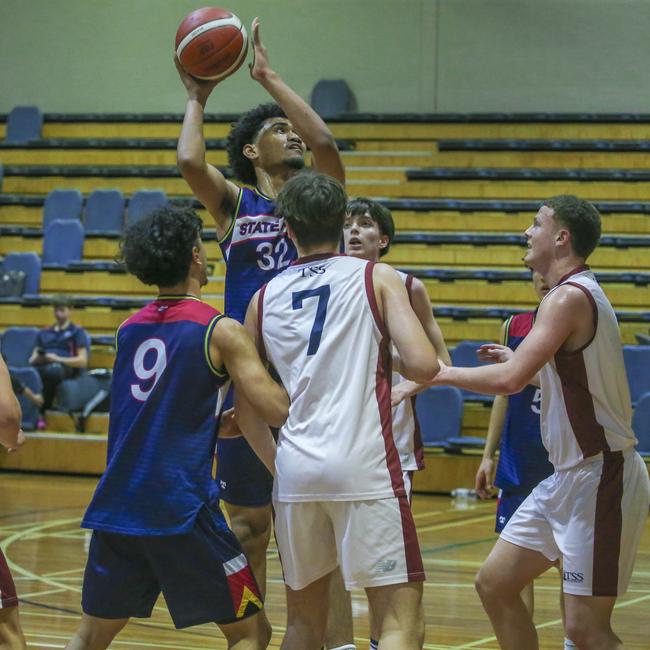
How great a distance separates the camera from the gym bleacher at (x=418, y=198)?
1193cm

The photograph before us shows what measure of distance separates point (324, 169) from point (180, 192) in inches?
429

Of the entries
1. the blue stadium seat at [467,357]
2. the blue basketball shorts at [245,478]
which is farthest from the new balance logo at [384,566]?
the blue stadium seat at [467,357]

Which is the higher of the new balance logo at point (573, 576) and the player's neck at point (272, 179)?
the player's neck at point (272, 179)

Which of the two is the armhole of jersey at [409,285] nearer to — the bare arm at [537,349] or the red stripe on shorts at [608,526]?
the bare arm at [537,349]

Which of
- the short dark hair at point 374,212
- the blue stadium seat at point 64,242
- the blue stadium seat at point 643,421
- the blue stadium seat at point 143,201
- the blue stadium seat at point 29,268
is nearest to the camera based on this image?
the short dark hair at point 374,212

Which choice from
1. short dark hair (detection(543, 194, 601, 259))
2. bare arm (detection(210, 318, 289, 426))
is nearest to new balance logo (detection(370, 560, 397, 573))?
bare arm (detection(210, 318, 289, 426))

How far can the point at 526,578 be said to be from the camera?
3.53 meters

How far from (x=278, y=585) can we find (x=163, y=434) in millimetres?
3124

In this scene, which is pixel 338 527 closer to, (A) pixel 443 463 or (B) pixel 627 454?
(B) pixel 627 454

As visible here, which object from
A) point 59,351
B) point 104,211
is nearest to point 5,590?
point 59,351

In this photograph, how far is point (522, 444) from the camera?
4500 millimetres

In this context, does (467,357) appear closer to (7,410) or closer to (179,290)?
(179,290)

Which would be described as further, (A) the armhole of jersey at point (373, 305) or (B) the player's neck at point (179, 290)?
(B) the player's neck at point (179, 290)

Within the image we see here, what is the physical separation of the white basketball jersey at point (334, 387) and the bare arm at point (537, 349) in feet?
1.25
